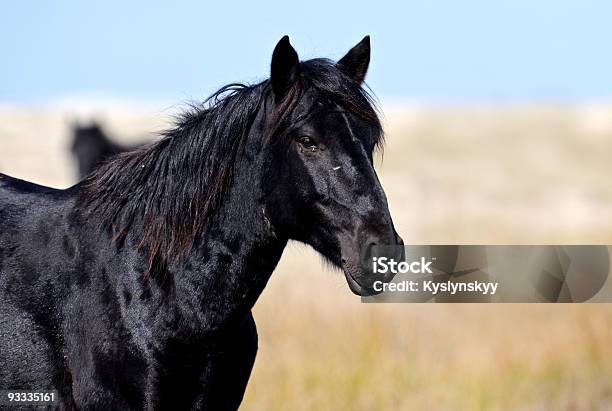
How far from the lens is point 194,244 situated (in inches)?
160

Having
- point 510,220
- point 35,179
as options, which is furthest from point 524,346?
point 35,179

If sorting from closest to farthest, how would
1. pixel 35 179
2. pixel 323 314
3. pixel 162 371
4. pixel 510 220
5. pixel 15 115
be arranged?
1. pixel 162 371
2. pixel 323 314
3. pixel 510 220
4. pixel 35 179
5. pixel 15 115

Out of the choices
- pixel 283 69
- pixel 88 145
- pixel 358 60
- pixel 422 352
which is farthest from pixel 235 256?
pixel 88 145

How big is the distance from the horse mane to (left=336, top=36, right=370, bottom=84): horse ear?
0.27m

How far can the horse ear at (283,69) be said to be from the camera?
385 cm

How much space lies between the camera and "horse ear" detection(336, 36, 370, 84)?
4.30m

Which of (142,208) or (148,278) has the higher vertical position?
(142,208)

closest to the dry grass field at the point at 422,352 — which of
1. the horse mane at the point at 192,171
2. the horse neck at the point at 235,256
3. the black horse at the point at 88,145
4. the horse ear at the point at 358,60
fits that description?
the horse mane at the point at 192,171

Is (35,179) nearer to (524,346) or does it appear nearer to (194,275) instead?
(524,346)

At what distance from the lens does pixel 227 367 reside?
13.2 ft

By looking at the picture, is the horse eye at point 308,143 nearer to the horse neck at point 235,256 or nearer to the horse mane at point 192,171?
the horse mane at point 192,171

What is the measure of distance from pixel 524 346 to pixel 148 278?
4966 mm

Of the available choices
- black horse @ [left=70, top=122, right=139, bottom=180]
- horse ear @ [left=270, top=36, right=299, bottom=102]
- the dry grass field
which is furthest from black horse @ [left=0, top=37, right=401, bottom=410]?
black horse @ [left=70, top=122, right=139, bottom=180]

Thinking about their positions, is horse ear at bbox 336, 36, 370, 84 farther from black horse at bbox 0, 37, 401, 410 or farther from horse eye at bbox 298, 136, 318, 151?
horse eye at bbox 298, 136, 318, 151
